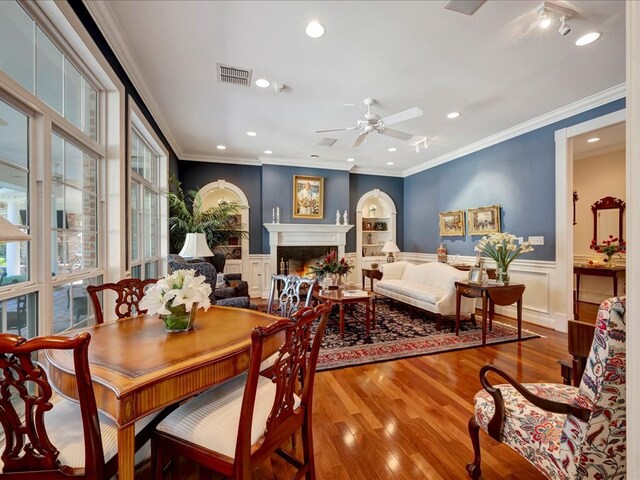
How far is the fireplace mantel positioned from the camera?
5922mm

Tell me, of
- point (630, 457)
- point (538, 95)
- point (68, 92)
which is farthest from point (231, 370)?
point (538, 95)

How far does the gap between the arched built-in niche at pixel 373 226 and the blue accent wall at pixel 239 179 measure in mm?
2373

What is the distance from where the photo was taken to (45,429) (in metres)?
0.95

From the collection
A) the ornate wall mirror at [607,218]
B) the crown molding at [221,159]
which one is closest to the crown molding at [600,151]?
the ornate wall mirror at [607,218]

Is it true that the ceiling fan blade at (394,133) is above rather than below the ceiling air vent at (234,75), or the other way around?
below

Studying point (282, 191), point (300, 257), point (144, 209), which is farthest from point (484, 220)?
point (144, 209)

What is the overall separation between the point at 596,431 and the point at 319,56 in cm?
301

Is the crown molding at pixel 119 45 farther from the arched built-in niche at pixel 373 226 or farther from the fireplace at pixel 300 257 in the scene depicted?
the arched built-in niche at pixel 373 226

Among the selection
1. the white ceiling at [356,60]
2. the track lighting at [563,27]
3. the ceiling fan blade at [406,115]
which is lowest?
the ceiling fan blade at [406,115]

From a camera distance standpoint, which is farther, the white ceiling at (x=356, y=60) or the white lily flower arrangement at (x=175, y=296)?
the white ceiling at (x=356, y=60)

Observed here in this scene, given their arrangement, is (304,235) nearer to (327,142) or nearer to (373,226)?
(373,226)

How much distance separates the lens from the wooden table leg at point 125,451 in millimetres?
919

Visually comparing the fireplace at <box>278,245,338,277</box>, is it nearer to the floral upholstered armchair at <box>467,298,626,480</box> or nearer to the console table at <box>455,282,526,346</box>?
the console table at <box>455,282,526,346</box>

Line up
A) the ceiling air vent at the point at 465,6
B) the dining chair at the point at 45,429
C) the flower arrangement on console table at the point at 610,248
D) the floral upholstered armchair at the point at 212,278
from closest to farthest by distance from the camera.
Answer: the dining chair at the point at 45,429 < the ceiling air vent at the point at 465,6 < the floral upholstered armchair at the point at 212,278 < the flower arrangement on console table at the point at 610,248
